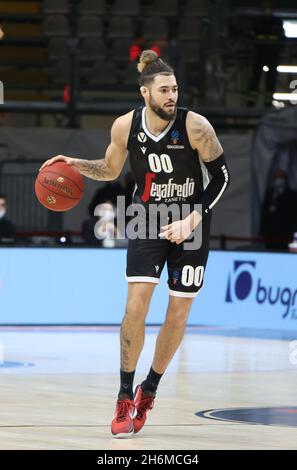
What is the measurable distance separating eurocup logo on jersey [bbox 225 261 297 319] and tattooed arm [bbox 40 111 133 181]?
8546 millimetres

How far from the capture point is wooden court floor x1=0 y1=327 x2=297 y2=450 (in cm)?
754

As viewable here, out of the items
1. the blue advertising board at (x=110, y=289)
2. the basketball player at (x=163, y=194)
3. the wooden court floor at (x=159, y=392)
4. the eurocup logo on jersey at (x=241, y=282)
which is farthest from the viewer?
the eurocup logo on jersey at (x=241, y=282)

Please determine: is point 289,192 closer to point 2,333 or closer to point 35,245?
point 35,245

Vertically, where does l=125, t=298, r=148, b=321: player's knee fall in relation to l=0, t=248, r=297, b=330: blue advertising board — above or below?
above

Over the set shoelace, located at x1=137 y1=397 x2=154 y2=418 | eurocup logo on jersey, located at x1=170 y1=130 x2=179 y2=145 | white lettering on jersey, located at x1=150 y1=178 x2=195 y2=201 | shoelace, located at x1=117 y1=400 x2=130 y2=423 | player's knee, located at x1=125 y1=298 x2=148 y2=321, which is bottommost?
shoelace, located at x1=137 y1=397 x2=154 y2=418

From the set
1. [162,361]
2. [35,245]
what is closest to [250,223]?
[35,245]

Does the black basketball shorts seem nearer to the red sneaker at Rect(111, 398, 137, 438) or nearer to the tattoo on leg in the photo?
the tattoo on leg

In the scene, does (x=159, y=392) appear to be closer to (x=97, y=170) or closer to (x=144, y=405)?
(x=144, y=405)

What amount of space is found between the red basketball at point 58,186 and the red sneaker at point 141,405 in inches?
53.9

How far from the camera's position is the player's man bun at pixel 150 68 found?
314 inches

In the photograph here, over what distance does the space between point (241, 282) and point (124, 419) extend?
31.8 feet

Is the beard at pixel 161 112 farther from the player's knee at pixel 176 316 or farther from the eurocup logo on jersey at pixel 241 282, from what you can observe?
the eurocup logo on jersey at pixel 241 282

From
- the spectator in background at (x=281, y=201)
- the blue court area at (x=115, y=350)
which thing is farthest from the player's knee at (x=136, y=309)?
the spectator in background at (x=281, y=201)

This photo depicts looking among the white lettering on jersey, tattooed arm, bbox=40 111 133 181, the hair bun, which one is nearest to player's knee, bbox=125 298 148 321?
the white lettering on jersey
